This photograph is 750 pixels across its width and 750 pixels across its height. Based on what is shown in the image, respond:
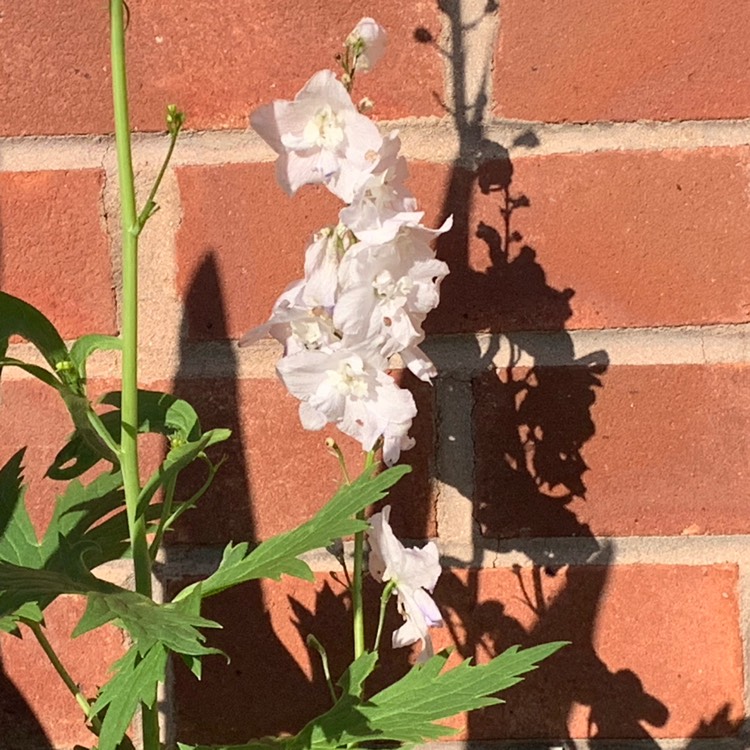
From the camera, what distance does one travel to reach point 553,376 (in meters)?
0.54

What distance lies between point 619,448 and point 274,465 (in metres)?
0.19

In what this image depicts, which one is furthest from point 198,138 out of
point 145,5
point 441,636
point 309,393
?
point 441,636

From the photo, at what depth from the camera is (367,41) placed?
41 centimetres

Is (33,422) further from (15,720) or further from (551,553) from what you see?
(551,553)

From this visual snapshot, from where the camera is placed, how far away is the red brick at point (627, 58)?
1.68 feet

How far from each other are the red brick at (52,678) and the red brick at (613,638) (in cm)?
20

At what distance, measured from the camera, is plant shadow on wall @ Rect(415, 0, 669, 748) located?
0.53m

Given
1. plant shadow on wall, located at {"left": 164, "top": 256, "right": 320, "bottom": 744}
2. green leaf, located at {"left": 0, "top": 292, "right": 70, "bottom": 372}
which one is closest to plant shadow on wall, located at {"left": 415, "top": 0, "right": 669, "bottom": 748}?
plant shadow on wall, located at {"left": 164, "top": 256, "right": 320, "bottom": 744}

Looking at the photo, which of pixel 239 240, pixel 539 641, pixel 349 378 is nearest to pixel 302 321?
pixel 349 378

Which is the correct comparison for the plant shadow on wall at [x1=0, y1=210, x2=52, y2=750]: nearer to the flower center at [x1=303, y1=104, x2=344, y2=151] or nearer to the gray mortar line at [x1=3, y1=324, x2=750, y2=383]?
the gray mortar line at [x1=3, y1=324, x2=750, y2=383]

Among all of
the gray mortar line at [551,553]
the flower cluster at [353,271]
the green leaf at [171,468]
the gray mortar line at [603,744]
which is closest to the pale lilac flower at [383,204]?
the flower cluster at [353,271]

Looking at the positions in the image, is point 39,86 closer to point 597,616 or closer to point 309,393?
point 309,393

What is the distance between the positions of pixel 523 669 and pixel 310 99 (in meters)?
0.24

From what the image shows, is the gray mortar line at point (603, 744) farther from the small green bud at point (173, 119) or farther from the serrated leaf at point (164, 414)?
Result: the small green bud at point (173, 119)
